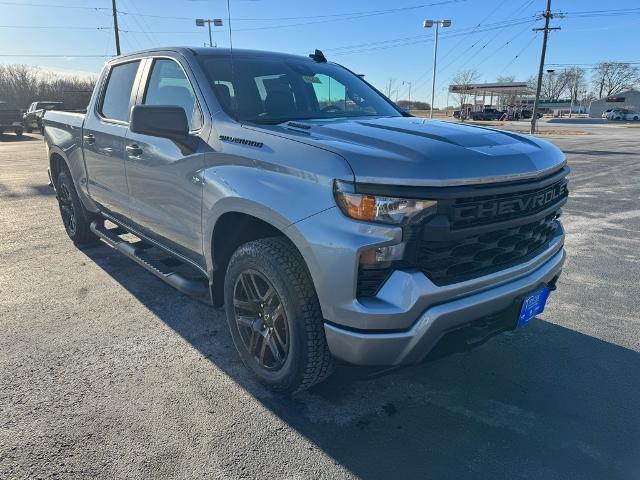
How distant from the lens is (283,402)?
2830mm

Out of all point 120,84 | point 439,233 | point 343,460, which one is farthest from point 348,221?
point 120,84

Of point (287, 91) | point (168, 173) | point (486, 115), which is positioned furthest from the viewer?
point (486, 115)

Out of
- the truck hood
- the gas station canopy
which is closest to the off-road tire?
the truck hood

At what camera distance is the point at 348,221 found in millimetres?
2172

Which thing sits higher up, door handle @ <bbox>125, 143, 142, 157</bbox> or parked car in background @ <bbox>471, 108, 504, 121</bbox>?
door handle @ <bbox>125, 143, 142, 157</bbox>

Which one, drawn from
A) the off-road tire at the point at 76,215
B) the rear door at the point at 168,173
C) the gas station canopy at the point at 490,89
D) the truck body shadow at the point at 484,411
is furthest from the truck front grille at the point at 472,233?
the gas station canopy at the point at 490,89

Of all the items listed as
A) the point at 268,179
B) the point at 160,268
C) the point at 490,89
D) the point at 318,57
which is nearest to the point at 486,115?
the point at 490,89

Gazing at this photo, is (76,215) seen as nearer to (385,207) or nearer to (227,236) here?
(227,236)

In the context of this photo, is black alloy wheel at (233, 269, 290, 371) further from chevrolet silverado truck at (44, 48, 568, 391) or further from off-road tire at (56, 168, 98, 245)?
off-road tire at (56, 168, 98, 245)

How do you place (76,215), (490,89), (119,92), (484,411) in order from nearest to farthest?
(484,411) → (119,92) → (76,215) → (490,89)

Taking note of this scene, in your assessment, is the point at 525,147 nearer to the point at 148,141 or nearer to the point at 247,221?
the point at 247,221

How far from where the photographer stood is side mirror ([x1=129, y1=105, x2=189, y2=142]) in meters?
2.86

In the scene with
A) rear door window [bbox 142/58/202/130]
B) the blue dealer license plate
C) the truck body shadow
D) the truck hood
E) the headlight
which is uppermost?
rear door window [bbox 142/58/202/130]

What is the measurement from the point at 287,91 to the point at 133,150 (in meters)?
1.24
